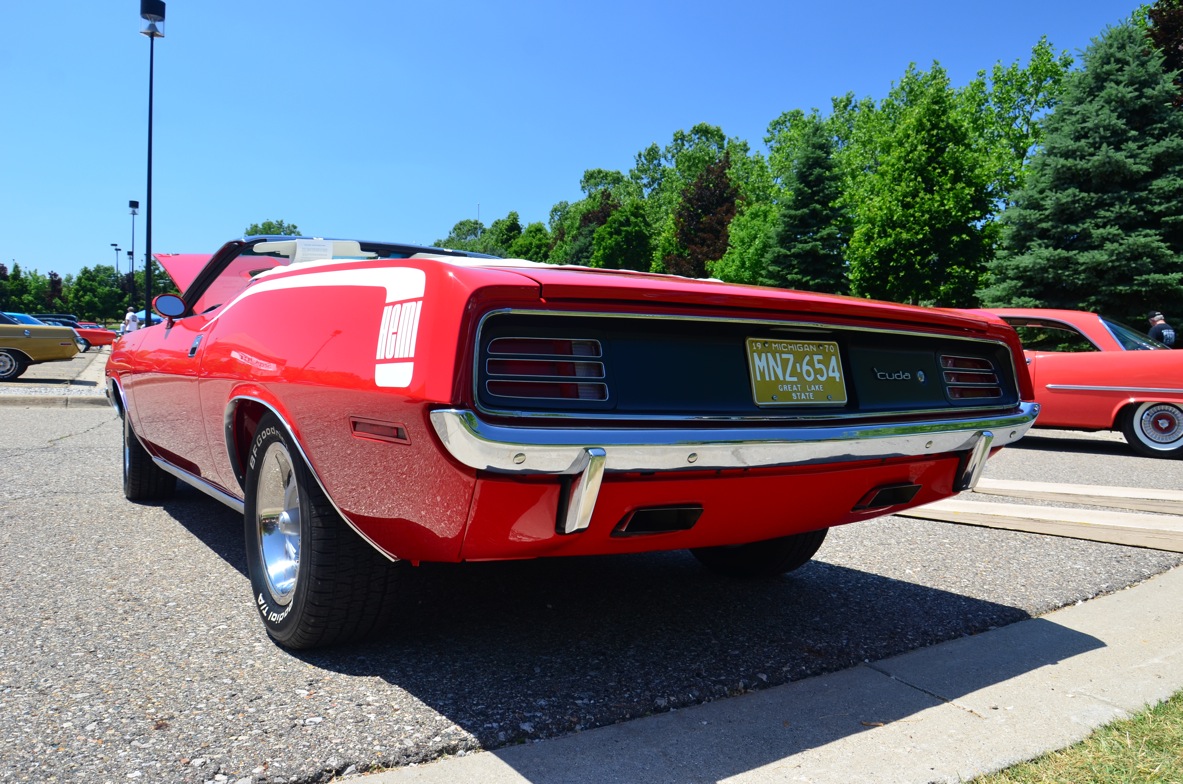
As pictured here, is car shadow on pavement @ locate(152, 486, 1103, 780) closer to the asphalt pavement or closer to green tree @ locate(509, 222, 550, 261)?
the asphalt pavement

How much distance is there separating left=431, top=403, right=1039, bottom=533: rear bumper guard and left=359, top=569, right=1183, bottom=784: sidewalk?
554 millimetres

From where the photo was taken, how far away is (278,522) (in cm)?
271

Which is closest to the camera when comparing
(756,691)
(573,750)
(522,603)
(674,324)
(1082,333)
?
(573,750)

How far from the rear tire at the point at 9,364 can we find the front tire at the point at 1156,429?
17.5 m

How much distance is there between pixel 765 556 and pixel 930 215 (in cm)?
2545

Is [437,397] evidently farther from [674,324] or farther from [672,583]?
[672,583]

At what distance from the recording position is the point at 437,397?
181cm

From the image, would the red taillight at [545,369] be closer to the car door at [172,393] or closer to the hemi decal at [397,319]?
the hemi decal at [397,319]

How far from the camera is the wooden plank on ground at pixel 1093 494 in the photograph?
541 centimetres

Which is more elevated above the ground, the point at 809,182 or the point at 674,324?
the point at 809,182

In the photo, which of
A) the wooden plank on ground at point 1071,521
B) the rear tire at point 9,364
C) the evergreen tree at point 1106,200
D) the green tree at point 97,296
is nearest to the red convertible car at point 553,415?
the wooden plank on ground at point 1071,521

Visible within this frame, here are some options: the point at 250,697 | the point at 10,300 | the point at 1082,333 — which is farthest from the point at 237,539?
the point at 10,300

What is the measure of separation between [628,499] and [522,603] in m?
1.28

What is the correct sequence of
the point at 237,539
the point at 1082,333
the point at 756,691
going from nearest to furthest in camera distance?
the point at 756,691 < the point at 237,539 < the point at 1082,333
